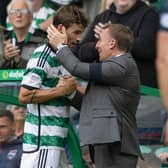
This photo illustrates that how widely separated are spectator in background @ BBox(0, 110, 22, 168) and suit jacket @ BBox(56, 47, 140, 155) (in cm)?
107

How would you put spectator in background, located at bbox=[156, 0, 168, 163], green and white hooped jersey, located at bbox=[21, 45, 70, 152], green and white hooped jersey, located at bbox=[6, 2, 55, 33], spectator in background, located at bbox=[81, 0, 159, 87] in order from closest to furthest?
1. spectator in background, located at bbox=[156, 0, 168, 163]
2. green and white hooped jersey, located at bbox=[21, 45, 70, 152]
3. spectator in background, located at bbox=[81, 0, 159, 87]
4. green and white hooped jersey, located at bbox=[6, 2, 55, 33]

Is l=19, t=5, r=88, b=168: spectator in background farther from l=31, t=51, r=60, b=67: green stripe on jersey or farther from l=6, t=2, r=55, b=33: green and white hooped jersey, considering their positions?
l=6, t=2, r=55, b=33: green and white hooped jersey

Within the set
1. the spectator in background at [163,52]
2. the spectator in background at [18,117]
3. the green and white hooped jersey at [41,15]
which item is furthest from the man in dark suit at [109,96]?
the green and white hooped jersey at [41,15]

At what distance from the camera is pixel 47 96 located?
5730mm

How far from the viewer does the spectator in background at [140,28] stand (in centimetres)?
697

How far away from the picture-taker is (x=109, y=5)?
794cm

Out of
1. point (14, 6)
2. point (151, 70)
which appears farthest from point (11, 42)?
point (151, 70)

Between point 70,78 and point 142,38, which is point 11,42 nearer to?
point 142,38

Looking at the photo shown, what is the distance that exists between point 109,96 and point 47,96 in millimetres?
472

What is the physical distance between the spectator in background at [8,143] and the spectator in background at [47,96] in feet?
1.99

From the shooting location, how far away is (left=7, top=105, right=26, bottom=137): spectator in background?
6469 mm

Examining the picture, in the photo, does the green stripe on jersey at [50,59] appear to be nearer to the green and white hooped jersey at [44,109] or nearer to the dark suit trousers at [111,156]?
the green and white hooped jersey at [44,109]

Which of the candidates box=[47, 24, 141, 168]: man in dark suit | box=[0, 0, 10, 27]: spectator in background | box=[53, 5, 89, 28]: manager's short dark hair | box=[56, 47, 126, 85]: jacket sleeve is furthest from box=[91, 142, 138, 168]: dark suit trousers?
box=[0, 0, 10, 27]: spectator in background

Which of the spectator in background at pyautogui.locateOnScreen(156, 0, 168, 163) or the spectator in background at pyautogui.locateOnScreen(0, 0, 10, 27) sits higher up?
the spectator in background at pyautogui.locateOnScreen(156, 0, 168, 163)
